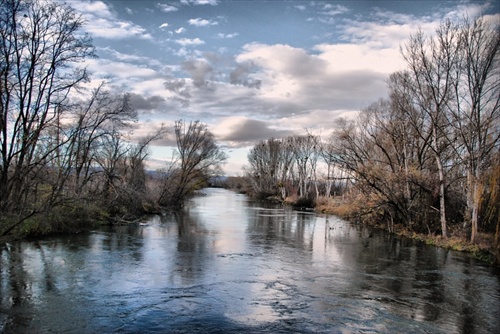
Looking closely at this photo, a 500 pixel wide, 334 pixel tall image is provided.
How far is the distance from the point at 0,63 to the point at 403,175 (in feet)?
83.6

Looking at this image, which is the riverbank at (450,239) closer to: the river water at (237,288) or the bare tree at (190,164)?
the river water at (237,288)

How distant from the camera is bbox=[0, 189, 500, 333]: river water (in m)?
9.92

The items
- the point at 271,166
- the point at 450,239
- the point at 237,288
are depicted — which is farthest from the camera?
the point at 271,166

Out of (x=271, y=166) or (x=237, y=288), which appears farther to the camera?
(x=271, y=166)

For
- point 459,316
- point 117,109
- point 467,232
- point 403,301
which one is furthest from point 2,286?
point 467,232

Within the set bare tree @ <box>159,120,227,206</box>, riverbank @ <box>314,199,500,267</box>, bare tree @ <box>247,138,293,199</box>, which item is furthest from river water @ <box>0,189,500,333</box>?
bare tree @ <box>247,138,293,199</box>

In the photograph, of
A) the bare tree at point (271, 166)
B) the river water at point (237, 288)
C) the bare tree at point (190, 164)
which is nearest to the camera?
the river water at point (237, 288)

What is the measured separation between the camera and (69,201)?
23797mm

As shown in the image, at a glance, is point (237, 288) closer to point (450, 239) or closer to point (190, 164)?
point (450, 239)

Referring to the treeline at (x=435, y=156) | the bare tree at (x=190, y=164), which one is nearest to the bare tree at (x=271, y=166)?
the bare tree at (x=190, y=164)

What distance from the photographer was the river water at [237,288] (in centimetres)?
992

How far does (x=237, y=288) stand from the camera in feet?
43.0

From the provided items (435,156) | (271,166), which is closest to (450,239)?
(435,156)

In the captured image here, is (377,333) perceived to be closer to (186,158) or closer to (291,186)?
(186,158)
